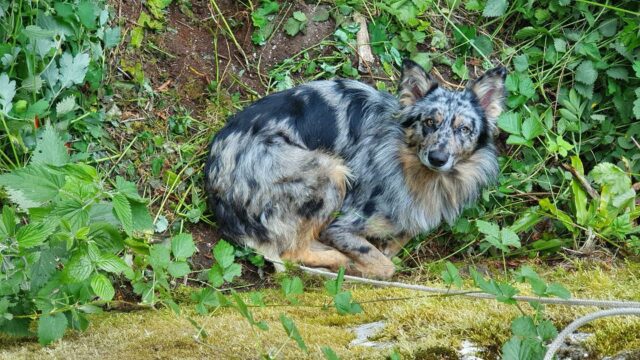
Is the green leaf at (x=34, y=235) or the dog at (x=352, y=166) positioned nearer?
the green leaf at (x=34, y=235)

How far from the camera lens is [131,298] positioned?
4.62 m

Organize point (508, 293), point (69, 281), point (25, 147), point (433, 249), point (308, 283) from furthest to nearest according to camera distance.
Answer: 1. point (433, 249)
2. point (308, 283)
3. point (25, 147)
4. point (69, 281)
5. point (508, 293)

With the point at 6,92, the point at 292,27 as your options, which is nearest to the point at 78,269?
the point at 6,92

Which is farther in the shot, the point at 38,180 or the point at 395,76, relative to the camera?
the point at 395,76

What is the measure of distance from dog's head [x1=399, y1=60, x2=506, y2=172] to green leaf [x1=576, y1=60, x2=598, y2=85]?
707 mm

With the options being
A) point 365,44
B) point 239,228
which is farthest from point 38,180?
point 365,44

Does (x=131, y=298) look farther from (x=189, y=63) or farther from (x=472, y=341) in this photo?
(x=472, y=341)

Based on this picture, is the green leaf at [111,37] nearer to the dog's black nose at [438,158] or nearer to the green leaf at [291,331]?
the dog's black nose at [438,158]

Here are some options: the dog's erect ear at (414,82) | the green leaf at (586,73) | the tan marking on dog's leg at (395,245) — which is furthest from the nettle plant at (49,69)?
the green leaf at (586,73)

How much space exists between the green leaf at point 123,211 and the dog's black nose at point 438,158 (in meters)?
2.62

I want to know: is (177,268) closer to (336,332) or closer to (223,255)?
(223,255)

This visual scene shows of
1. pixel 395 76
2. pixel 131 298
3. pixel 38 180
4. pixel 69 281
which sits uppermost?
pixel 38 180

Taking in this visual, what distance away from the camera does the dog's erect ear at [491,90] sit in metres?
5.30

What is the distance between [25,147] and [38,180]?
62.0 inches
